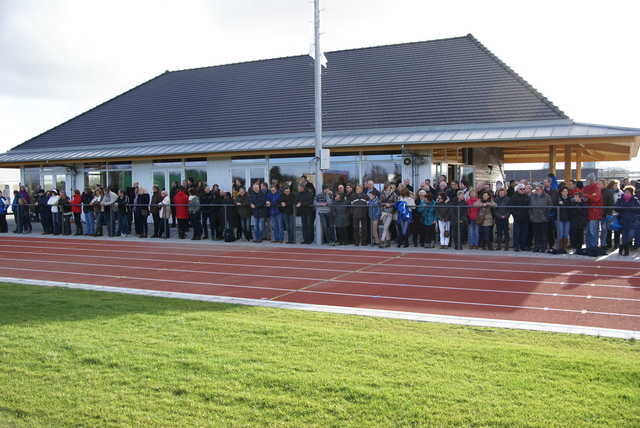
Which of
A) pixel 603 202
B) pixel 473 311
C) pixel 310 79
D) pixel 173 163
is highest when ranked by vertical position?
pixel 310 79

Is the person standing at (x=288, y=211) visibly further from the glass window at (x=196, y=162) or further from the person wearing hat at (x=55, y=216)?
the person wearing hat at (x=55, y=216)

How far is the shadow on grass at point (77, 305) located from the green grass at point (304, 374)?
0.83 feet

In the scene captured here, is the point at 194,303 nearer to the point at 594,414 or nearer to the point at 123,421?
the point at 123,421

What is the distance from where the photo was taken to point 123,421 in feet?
14.2

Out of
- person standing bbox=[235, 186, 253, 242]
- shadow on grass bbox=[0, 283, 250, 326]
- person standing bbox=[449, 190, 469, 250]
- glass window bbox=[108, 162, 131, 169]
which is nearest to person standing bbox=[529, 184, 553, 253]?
person standing bbox=[449, 190, 469, 250]

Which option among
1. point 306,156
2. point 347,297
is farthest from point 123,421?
A: point 306,156

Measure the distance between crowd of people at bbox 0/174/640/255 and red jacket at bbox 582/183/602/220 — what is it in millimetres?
23

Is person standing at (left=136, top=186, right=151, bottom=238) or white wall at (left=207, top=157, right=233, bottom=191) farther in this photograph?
white wall at (left=207, top=157, right=233, bottom=191)

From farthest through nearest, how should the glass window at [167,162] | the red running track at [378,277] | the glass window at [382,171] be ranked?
the glass window at [167,162] < the glass window at [382,171] < the red running track at [378,277]

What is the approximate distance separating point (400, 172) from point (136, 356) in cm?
1546

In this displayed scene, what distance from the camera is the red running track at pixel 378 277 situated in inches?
337

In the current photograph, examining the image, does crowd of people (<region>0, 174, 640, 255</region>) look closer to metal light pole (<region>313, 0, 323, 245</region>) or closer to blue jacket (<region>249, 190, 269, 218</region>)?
blue jacket (<region>249, 190, 269, 218</region>)

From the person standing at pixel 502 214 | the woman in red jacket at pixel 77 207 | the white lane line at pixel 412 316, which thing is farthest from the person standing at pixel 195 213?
the person standing at pixel 502 214

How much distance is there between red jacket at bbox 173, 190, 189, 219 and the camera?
19.5m
